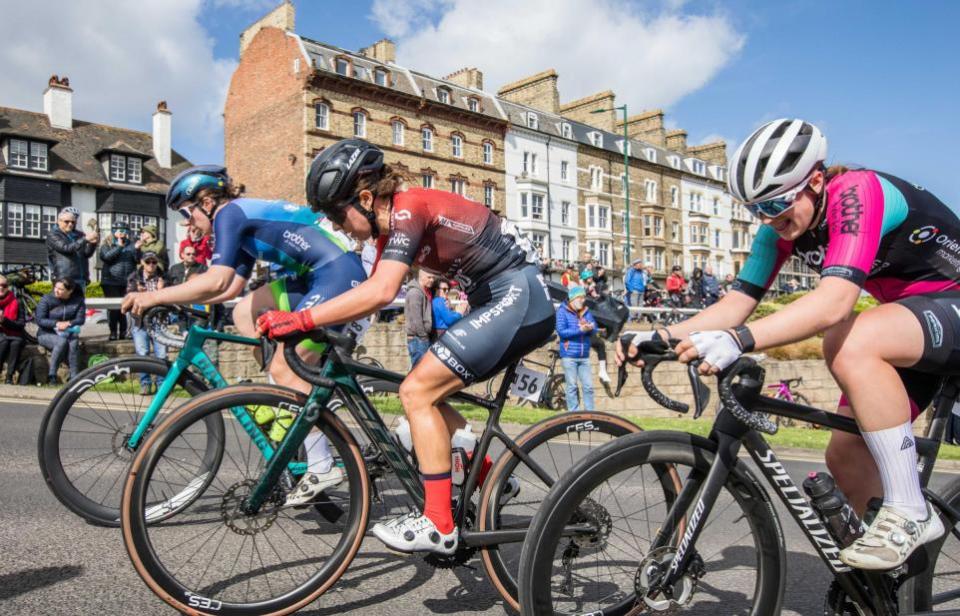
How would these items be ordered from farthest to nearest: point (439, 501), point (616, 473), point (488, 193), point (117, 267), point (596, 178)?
1. point (596, 178)
2. point (488, 193)
3. point (117, 267)
4. point (439, 501)
5. point (616, 473)

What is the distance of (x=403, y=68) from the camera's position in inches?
1821

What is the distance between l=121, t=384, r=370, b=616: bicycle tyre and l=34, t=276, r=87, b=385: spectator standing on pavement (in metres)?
9.67

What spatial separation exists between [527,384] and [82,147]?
153ft

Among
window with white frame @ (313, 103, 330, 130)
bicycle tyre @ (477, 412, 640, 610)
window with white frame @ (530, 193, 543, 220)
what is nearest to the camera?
bicycle tyre @ (477, 412, 640, 610)

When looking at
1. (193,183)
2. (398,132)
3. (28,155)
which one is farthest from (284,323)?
(28,155)

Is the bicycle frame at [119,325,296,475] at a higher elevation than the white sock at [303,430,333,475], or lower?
higher

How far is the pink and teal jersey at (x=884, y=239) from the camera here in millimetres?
2779

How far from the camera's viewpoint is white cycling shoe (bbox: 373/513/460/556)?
10.5 feet

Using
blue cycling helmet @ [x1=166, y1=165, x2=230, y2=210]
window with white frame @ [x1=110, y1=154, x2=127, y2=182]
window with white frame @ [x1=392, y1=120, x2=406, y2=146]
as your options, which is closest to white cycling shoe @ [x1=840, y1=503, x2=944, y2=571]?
blue cycling helmet @ [x1=166, y1=165, x2=230, y2=210]

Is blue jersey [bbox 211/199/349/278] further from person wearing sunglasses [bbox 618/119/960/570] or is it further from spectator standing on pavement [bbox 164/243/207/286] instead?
spectator standing on pavement [bbox 164/243/207/286]

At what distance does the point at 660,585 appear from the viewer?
2760 mm

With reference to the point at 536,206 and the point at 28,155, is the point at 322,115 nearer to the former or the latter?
the point at 28,155

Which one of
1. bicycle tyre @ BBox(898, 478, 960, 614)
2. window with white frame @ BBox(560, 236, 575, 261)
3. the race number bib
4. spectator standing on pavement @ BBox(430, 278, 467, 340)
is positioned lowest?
bicycle tyre @ BBox(898, 478, 960, 614)

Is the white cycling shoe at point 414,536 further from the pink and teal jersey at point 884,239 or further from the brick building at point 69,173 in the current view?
the brick building at point 69,173
